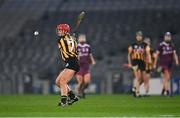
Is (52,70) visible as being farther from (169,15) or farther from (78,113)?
(78,113)

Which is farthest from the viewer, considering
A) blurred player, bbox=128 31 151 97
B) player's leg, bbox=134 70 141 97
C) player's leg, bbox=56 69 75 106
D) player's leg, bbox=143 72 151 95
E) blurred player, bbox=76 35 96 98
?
player's leg, bbox=143 72 151 95

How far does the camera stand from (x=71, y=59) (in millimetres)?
18828

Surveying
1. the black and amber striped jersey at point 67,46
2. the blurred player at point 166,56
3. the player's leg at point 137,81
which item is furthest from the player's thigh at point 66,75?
the blurred player at point 166,56

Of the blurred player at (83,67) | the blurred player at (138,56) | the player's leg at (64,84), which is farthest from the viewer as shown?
the blurred player at (83,67)

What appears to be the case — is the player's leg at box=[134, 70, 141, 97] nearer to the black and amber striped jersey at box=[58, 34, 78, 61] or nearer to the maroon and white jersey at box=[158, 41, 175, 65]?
the maroon and white jersey at box=[158, 41, 175, 65]

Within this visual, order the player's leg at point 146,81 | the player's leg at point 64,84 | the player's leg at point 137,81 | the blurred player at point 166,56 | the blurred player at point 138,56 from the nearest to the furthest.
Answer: the player's leg at point 64,84, the player's leg at point 137,81, the blurred player at point 138,56, the blurred player at point 166,56, the player's leg at point 146,81

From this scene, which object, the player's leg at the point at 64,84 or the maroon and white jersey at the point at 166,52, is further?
the maroon and white jersey at the point at 166,52

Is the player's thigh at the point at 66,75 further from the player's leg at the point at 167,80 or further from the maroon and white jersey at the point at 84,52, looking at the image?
the player's leg at the point at 167,80

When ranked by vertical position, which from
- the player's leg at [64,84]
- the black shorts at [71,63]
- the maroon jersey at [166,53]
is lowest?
the player's leg at [64,84]

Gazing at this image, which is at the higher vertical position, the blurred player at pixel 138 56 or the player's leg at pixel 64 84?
the blurred player at pixel 138 56

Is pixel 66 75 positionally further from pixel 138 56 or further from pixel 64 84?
pixel 138 56

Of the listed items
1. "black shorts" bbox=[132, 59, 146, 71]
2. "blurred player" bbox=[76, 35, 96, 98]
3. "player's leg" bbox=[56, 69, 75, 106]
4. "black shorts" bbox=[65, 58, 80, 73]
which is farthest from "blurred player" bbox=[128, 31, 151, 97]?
"player's leg" bbox=[56, 69, 75, 106]

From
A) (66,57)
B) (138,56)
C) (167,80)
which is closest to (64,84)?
(66,57)

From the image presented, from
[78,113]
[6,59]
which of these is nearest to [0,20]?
[6,59]
